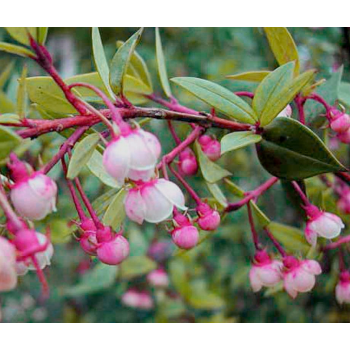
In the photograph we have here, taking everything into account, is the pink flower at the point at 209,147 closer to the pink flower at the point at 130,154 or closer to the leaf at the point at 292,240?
the leaf at the point at 292,240

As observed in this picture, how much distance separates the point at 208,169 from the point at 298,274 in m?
0.27

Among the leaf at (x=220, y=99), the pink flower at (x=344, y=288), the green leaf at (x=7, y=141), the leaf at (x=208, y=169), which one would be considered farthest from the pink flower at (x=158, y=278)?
the green leaf at (x=7, y=141)

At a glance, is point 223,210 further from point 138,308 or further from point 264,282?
point 138,308

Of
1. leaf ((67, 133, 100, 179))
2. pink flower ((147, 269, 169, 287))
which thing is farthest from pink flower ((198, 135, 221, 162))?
pink flower ((147, 269, 169, 287))

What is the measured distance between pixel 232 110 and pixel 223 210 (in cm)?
29

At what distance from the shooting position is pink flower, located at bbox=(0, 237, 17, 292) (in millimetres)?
597

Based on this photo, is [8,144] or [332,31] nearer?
[8,144]

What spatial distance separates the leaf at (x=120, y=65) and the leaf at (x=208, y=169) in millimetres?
243

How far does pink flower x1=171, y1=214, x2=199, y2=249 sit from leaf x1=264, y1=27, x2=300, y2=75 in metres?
0.37

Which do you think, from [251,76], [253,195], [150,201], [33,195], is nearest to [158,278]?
[253,195]

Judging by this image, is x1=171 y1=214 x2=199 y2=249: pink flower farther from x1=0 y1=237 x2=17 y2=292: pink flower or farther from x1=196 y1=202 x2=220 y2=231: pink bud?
x1=0 y1=237 x2=17 y2=292: pink flower

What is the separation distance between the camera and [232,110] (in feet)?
3.07

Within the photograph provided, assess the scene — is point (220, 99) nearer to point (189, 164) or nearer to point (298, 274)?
point (189, 164)
